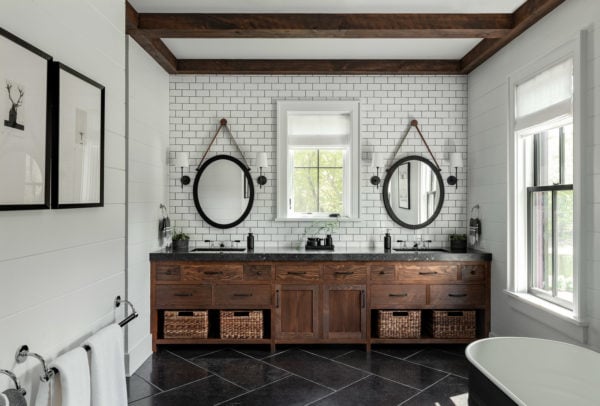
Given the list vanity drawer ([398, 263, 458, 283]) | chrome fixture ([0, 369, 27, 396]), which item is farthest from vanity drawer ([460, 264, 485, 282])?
A: chrome fixture ([0, 369, 27, 396])

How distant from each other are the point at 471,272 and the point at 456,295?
30cm

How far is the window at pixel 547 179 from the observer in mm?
3314

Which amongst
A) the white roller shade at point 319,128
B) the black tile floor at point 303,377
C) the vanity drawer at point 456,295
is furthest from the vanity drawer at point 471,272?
the white roller shade at point 319,128

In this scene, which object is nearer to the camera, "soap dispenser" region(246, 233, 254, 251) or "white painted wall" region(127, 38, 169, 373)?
"white painted wall" region(127, 38, 169, 373)

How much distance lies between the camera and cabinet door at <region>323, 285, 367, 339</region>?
14.5ft

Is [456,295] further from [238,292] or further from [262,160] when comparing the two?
[262,160]

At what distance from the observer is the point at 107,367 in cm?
233

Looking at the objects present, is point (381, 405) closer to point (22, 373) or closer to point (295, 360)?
point (295, 360)

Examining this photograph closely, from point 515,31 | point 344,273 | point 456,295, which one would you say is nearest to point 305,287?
point 344,273

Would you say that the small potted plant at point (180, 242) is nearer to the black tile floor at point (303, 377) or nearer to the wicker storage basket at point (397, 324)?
the black tile floor at point (303, 377)

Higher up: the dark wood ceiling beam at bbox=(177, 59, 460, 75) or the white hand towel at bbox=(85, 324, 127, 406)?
the dark wood ceiling beam at bbox=(177, 59, 460, 75)

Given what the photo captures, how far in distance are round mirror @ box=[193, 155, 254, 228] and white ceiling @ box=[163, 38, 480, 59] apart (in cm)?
123

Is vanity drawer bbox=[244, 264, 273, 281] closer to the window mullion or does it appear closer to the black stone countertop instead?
the black stone countertop

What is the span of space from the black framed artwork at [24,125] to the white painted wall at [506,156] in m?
3.41
